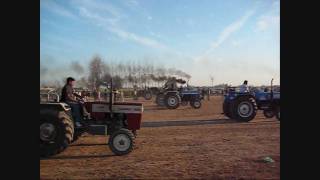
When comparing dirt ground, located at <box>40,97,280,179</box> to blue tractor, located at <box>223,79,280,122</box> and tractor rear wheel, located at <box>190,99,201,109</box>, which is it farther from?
tractor rear wheel, located at <box>190,99,201,109</box>

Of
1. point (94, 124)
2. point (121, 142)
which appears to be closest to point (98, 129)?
point (94, 124)

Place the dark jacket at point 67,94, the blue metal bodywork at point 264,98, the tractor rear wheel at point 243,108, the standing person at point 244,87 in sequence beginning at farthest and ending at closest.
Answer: the blue metal bodywork at point 264,98
the standing person at point 244,87
the tractor rear wheel at point 243,108
the dark jacket at point 67,94

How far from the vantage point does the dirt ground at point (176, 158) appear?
7805 mm

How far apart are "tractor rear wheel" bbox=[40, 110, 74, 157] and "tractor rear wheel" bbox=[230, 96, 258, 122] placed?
9.49m

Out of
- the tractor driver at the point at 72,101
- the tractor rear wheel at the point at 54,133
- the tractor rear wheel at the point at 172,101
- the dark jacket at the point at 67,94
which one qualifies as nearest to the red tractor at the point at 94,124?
the tractor rear wheel at the point at 54,133

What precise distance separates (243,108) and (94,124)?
8821 mm

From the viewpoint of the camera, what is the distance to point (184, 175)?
25.1 feet

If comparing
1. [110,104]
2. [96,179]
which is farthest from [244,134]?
[96,179]

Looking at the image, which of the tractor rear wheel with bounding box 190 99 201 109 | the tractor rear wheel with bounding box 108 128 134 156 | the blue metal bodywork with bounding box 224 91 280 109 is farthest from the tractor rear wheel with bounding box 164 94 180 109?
the tractor rear wheel with bounding box 108 128 134 156

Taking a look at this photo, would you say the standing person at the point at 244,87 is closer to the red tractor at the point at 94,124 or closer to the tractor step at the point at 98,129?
the red tractor at the point at 94,124

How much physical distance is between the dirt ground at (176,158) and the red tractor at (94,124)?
280 mm

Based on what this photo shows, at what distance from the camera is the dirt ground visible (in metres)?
7.80

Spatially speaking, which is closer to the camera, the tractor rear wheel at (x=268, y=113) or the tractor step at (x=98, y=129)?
the tractor step at (x=98, y=129)

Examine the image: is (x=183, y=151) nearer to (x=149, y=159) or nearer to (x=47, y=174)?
(x=149, y=159)
